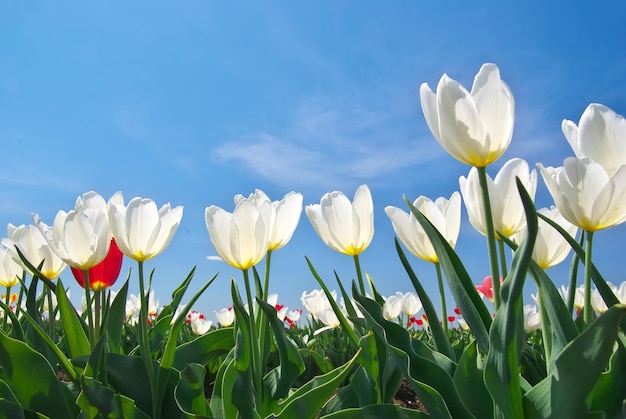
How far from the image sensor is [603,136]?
1.21m

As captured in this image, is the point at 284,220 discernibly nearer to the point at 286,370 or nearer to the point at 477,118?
the point at 286,370

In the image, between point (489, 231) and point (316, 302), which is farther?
point (316, 302)

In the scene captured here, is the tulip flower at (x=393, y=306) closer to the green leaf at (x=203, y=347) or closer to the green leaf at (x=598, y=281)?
the green leaf at (x=203, y=347)

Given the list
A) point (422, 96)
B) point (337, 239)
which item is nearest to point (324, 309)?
point (337, 239)

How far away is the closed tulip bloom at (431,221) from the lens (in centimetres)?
159

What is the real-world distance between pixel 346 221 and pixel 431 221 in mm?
265

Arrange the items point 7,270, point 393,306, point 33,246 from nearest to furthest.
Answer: point 33,246
point 7,270
point 393,306

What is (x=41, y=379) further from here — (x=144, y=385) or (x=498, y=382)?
(x=498, y=382)

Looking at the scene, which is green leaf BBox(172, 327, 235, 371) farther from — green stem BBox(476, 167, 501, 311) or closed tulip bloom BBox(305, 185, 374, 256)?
green stem BBox(476, 167, 501, 311)

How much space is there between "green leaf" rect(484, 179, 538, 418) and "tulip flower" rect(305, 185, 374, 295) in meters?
0.69

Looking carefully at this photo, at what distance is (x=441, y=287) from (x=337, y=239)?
35cm

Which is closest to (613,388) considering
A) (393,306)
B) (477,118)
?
(477,118)

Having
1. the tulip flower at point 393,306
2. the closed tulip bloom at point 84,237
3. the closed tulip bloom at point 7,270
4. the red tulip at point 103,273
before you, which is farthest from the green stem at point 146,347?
the tulip flower at point 393,306

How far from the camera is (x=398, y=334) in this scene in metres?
1.22
